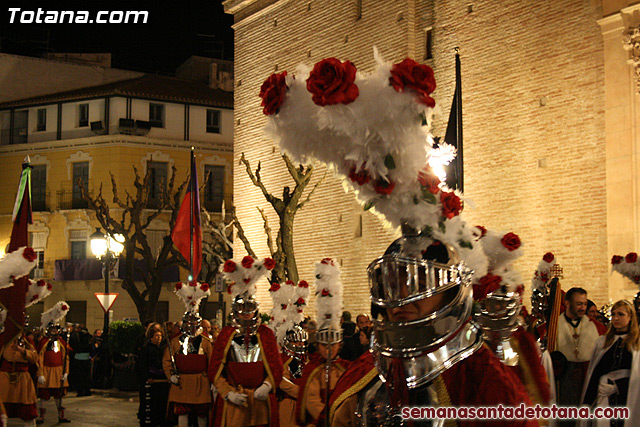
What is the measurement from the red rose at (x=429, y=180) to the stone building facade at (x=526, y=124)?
1155 centimetres

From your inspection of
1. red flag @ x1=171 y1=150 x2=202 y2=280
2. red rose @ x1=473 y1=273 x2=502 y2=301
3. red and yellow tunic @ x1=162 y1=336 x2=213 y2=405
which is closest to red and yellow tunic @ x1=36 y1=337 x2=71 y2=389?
red flag @ x1=171 y1=150 x2=202 y2=280

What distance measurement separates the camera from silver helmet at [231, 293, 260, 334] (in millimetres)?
9422

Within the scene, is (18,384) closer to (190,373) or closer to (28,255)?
(190,373)

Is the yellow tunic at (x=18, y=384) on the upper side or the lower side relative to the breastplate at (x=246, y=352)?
lower

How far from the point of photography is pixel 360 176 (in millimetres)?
3650

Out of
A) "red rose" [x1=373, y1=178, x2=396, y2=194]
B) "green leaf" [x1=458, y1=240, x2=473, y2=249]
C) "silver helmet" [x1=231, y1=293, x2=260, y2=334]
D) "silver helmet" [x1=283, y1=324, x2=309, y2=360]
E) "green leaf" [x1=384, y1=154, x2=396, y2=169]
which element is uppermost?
"green leaf" [x1=384, y1=154, x2=396, y2=169]

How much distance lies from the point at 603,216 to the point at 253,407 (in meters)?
8.73

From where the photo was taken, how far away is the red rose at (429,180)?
3676 mm

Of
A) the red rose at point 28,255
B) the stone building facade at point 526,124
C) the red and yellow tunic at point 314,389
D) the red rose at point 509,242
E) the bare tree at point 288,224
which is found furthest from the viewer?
the bare tree at point 288,224

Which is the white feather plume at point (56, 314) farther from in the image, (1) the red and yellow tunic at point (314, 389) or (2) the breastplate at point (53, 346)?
(1) the red and yellow tunic at point (314, 389)

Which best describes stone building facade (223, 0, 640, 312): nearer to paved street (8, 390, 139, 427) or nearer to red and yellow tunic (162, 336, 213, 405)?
paved street (8, 390, 139, 427)

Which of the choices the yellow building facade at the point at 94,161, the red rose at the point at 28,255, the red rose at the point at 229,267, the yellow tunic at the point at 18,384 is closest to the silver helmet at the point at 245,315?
the red rose at the point at 229,267

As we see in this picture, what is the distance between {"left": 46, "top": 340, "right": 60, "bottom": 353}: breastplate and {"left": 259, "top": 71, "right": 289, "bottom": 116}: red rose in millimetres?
14445

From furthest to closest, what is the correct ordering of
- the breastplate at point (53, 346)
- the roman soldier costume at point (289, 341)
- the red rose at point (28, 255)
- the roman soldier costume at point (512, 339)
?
the breastplate at point (53, 346) → the red rose at point (28, 255) → the roman soldier costume at point (289, 341) → the roman soldier costume at point (512, 339)
